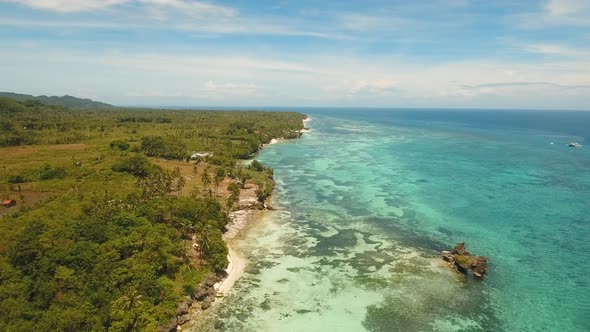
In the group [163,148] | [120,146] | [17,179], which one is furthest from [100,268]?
[120,146]

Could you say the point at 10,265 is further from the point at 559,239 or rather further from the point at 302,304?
the point at 559,239

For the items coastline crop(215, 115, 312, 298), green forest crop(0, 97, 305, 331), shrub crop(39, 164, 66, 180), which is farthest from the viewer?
shrub crop(39, 164, 66, 180)

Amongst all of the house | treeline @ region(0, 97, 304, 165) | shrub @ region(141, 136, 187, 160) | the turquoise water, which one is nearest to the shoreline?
the turquoise water

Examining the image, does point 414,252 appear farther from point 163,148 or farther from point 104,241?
point 163,148

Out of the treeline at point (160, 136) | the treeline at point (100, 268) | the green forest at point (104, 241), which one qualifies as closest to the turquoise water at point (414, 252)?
the treeline at point (100, 268)

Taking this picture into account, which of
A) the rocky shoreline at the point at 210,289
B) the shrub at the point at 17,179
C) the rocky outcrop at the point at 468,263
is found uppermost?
the shrub at the point at 17,179

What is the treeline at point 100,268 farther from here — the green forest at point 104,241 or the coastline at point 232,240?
the coastline at point 232,240

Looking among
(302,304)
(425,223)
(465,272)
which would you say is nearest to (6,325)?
(302,304)

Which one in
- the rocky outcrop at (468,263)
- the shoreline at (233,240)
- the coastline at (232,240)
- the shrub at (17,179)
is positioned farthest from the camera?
the shrub at (17,179)

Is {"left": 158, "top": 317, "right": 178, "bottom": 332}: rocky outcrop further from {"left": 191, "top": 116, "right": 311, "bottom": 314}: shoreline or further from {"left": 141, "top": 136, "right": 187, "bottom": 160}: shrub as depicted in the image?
{"left": 141, "top": 136, "right": 187, "bottom": 160}: shrub
